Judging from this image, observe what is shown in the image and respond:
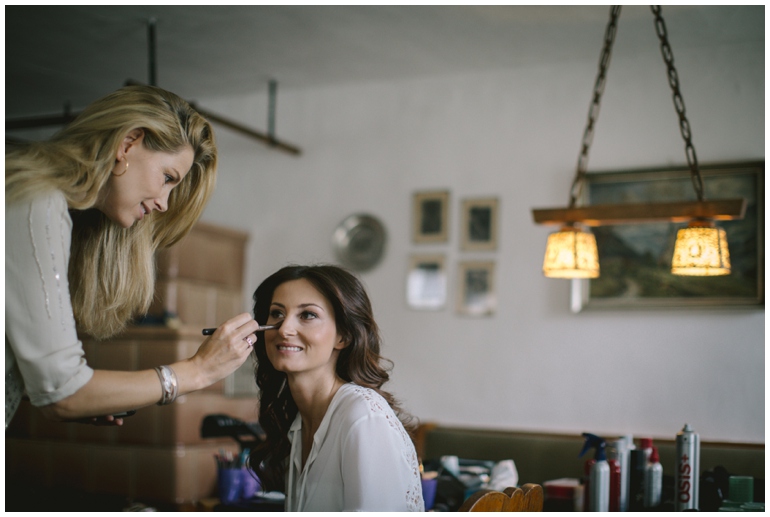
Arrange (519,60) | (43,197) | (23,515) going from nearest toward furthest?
(43,197), (23,515), (519,60)

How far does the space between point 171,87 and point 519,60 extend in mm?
2459

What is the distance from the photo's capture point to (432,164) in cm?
511

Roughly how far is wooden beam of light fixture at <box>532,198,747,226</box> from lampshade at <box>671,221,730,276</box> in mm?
50

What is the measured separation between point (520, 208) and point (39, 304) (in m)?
3.71

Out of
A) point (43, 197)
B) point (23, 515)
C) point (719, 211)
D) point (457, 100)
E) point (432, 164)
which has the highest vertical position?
point (457, 100)

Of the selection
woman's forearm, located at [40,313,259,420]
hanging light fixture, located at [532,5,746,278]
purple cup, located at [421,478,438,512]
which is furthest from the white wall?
woman's forearm, located at [40,313,259,420]

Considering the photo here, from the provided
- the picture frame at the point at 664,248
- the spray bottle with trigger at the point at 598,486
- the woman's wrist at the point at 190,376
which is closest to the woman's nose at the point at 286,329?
the woman's wrist at the point at 190,376

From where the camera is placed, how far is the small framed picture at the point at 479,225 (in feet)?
16.1

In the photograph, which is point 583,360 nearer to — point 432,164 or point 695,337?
point 695,337

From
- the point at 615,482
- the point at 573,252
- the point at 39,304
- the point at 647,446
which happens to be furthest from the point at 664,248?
the point at 39,304

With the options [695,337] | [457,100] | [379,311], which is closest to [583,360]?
[695,337]

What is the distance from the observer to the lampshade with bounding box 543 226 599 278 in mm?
3125

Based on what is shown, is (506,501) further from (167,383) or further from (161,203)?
(161,203)

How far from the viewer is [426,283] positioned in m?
5.09
